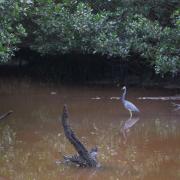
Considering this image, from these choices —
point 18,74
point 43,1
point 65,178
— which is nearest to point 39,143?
point 65,178

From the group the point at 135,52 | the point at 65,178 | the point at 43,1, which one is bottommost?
the point at 65,178

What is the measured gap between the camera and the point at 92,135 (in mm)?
11031

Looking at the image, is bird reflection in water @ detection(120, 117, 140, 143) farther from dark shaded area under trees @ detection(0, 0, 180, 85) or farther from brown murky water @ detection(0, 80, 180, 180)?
dark shaded area under trees @ detection(0, 0, 180, 85)

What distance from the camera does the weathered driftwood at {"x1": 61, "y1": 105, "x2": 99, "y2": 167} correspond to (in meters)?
8.20

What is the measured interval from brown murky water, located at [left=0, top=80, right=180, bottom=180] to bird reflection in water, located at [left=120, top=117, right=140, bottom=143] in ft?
0.08

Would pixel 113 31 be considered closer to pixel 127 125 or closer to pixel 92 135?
pixel 127 125

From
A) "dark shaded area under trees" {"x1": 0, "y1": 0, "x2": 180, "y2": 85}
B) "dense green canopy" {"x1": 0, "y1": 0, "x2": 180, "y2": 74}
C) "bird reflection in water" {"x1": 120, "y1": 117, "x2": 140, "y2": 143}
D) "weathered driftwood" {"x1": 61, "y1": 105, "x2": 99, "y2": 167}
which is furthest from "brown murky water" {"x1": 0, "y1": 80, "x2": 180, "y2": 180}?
"dense green canopy" {"x1": 0, "y1": 0, "x2": 180, "y2": 74}

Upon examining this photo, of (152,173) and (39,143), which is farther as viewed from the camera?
(39,143)

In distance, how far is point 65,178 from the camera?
812 cm

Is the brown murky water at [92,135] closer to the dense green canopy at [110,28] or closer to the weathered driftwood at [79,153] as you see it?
the weathered driftwood at [79,153]

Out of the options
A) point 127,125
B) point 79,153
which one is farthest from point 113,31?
point 79,153

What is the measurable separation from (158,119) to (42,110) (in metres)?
3.30

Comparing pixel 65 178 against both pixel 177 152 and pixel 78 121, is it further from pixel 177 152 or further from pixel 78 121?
pixel 78 121

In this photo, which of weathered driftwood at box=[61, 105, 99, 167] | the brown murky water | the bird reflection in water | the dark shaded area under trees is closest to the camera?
weathered driftwood at box=[61, 105, 99, 167]
